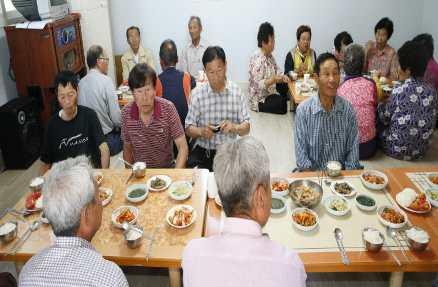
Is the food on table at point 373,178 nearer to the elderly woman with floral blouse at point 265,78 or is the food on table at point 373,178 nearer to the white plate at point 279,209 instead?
the white plate at point 279,209

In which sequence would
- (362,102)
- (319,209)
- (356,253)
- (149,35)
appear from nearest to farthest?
(356,253) → (319,209) → (362,102) → (149,35)

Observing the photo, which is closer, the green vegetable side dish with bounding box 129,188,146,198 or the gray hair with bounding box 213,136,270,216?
the gray hair with bounding box 213,136,270,216

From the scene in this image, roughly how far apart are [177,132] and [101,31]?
352 centimetres


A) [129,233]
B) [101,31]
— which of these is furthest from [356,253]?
[101,31]

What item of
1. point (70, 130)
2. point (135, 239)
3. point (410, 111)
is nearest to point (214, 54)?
point (70, 130)

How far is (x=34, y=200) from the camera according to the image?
2123mm

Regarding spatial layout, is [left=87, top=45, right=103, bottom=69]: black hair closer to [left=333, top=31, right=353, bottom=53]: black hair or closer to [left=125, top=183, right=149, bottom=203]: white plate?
[left=125, top=183, right=149, bottom=203]: white plate

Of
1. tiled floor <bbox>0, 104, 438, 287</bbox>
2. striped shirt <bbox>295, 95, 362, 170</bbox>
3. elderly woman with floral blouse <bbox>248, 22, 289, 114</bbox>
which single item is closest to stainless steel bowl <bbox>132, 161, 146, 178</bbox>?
tiled floor <bbox>0, 104, 438, 287</bbox>

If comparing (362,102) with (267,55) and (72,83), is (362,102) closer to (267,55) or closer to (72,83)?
(267,55)

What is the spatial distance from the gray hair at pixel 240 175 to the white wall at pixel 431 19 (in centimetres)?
532

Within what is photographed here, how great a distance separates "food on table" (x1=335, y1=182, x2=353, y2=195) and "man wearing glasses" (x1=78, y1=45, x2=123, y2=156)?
243cm

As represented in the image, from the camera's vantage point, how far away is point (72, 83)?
261 cm

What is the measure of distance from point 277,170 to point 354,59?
1.32 metres

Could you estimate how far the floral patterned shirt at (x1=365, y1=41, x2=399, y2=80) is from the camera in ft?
16.3
